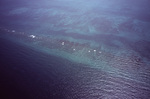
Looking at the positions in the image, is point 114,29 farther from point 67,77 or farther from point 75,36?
point 67,77

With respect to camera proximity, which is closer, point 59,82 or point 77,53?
point 59,82

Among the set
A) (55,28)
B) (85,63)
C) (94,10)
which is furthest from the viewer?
(94,10)

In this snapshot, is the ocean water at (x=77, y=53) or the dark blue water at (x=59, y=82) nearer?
the dark blue water at (x=59, y=82)

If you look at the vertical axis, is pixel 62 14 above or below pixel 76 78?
above

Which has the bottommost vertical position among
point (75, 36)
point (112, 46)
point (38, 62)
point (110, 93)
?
point (110, 93)

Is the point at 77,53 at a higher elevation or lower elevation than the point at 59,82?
higher

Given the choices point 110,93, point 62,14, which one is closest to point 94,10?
point 62,14

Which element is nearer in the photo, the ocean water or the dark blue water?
the dark blue water

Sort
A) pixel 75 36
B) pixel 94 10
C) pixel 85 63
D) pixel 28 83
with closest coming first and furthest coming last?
pixel 28 83 < pixel 85 63 < pixel 75 36 < pixel 94 10
